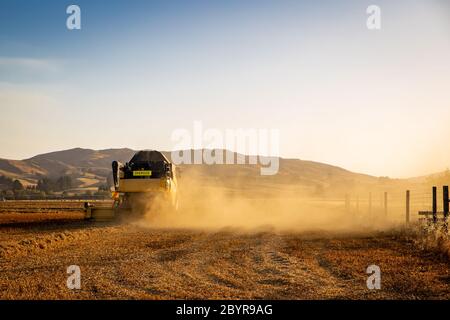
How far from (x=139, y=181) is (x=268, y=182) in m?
121

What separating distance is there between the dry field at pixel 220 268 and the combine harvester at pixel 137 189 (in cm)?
736

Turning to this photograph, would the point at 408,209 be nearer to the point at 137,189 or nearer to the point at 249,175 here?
the point at 137,189

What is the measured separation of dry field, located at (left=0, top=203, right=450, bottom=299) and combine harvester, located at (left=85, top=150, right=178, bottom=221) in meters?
7.36

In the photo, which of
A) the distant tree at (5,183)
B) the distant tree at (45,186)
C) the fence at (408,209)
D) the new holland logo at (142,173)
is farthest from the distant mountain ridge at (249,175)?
the new holland logo at (142,173)

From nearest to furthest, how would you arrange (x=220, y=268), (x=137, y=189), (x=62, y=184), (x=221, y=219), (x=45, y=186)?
(x=220, y=268) < (x=137, y=189) < (x=221, y=219) < (x=45, y=186) < (x=62, y=184)

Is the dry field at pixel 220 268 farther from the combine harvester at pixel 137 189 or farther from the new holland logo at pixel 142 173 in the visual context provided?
the new holland logo at pixel 142 173

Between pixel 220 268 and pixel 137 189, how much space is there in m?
15.7

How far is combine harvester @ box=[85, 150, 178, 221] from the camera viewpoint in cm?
2602

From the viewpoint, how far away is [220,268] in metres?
11.3

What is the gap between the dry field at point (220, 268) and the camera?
861 cm

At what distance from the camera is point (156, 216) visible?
88.9 feet

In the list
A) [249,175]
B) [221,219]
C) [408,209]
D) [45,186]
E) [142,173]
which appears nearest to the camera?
[408,209]

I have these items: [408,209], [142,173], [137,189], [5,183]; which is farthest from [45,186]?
[408,209]
